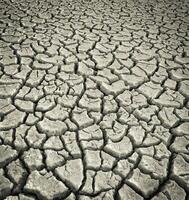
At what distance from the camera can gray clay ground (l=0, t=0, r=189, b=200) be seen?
1505mm

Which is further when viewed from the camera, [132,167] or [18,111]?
[18,111]

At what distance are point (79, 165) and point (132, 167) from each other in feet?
1.11

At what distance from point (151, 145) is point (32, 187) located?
2.75 feet

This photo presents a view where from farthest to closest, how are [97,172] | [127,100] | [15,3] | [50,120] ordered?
[15,3] → [127,100] → [50,120] → [97,172]

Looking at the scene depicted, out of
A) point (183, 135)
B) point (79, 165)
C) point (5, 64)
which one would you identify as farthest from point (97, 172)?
point (5, 64)

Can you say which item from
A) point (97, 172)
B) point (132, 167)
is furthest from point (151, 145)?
point (97, 172)

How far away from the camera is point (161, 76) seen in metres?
2.42

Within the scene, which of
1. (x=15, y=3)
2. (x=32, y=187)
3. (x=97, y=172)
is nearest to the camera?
(x=32, y=187)

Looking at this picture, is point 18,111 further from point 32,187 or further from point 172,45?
point 172,45

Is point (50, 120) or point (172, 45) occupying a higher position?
point (172, 45)

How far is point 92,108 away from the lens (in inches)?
79.5

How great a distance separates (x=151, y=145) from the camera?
→ 1.75 metres

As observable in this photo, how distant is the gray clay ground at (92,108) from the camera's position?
1.50m

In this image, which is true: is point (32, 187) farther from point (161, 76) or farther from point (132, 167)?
point (161, 76)
